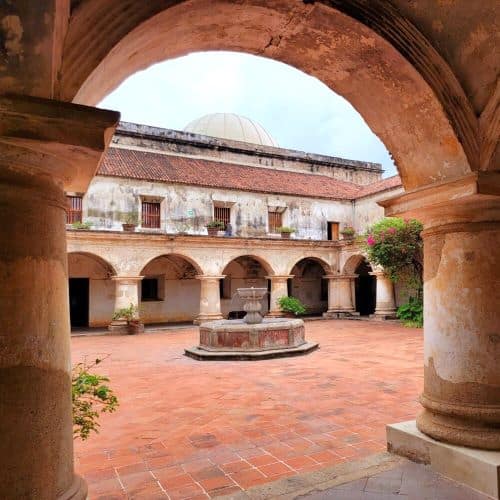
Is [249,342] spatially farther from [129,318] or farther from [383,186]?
[383,186]

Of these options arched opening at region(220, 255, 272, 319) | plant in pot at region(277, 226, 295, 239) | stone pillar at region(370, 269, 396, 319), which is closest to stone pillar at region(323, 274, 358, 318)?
stone pillar at region(370, 269, 396, 319)

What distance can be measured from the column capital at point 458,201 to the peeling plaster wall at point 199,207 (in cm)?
1725

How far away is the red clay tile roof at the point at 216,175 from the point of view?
2059 centimetres

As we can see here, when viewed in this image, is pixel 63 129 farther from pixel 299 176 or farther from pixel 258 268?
pixel 299 176

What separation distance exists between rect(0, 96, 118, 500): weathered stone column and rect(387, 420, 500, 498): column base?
102 inches

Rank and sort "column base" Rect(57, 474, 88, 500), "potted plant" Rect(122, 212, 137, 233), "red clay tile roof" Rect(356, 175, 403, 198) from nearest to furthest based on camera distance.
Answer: "column base" Rect(57, 474, 88, 500)
"potted plant" Rect(122, 212, 137, 233)
"red clay tile roof" Rect(356, 175, 403, 198)

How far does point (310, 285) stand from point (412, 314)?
26.7 feet

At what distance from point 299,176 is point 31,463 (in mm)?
25651

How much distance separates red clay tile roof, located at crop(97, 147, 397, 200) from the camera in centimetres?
2059

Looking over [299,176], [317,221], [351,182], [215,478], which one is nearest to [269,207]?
[317,221]

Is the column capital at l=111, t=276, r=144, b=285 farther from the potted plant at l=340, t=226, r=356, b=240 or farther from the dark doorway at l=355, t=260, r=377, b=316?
the dark doorway at l=355, t=260, r=377, b=316

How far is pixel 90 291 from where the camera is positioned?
21.1 meters

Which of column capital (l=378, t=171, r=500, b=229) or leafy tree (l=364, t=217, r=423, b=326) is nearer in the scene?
column capital (l=378, t=171, r=500, b=229)

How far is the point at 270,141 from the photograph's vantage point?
31.6 metres
